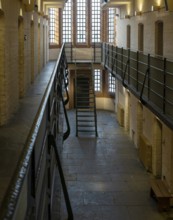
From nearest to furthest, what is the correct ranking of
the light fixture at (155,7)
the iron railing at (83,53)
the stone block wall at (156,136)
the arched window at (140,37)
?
1. the stone block wall at (156,136)
2. the light fixture at (155,7)
3. the arched window at (140,37)
4. the iron railing at (83,53)

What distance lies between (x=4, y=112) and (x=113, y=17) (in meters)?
16.6

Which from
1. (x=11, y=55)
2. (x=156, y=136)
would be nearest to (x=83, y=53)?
(x=156, y=136)

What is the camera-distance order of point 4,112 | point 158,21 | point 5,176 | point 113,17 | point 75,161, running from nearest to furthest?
point 5,176 → point 4,112 → point 158,21 → point 75,161 → point 113,17

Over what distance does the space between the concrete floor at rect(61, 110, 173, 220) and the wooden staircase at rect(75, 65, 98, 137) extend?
2.07 ft

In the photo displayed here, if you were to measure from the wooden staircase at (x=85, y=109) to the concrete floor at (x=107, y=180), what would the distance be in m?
0.63

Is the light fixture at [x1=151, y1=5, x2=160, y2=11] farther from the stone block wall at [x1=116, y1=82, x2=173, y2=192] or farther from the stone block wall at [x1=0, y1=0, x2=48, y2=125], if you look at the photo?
the stone block wall at [x1=0, y1=0, x2=48, y2=125]

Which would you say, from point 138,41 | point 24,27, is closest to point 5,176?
point 24,27

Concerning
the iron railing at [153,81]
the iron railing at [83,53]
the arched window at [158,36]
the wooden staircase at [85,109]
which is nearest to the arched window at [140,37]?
the iron railing at [153,81]

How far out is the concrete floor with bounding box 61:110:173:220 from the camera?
29.4 feet

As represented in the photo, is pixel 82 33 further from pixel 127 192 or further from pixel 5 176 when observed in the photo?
pixel 5 176

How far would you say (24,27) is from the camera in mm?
10000

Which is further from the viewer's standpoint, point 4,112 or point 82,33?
point 82,33

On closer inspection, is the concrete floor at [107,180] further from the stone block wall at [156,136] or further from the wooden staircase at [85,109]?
the wooden staircase at [85,109]

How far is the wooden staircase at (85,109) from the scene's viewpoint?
55.5 ft
